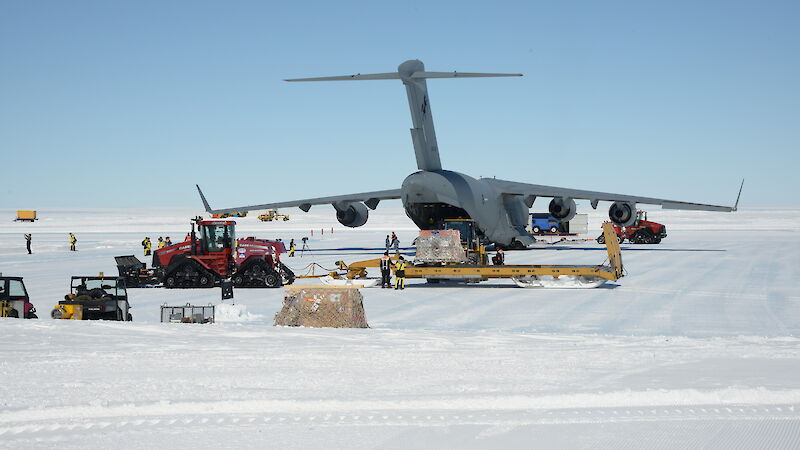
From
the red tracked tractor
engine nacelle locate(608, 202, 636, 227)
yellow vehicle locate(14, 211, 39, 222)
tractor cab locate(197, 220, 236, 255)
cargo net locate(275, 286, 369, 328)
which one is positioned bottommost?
cargo net locate(275, 286, 369, 328)

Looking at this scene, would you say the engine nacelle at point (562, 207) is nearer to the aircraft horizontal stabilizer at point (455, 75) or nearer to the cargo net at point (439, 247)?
the aircraft horizontal stabilizer at point (455, 75)

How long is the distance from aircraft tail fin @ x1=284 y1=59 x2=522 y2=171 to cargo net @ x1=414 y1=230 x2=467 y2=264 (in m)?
4.71

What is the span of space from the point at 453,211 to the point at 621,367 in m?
19.9

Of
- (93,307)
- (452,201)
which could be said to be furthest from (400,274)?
(93,307)

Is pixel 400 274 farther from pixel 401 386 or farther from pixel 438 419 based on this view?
pixel 438 419

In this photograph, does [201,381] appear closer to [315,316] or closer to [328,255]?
[315,316]

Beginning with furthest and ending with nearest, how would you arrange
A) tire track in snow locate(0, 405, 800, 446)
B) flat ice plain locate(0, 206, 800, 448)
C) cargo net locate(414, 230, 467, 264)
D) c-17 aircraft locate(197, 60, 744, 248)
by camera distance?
c-17 aircraft locate(197, 60, 744, 248) < cargo net locate(414, 230, 467, 264) < tire track in snow locate(0, 405, 800, 446) < flat ice plain locate(0, 206, 800, 448)

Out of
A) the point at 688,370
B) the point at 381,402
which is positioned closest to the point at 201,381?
the point at 381,402

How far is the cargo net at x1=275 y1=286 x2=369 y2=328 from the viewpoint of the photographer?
527 inches

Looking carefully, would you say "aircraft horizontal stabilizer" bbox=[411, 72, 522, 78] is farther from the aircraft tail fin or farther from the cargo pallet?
the cargo pallet

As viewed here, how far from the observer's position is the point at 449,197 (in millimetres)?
27594

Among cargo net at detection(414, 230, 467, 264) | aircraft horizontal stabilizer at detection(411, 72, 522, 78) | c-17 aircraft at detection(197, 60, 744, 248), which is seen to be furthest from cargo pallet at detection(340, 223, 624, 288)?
aircraft horizontal stabilizer at detection(411, 72, 522, 78)

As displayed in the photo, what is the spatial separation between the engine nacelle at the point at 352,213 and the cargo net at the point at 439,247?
13.7 metres

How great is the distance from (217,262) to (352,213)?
14.6 meters
